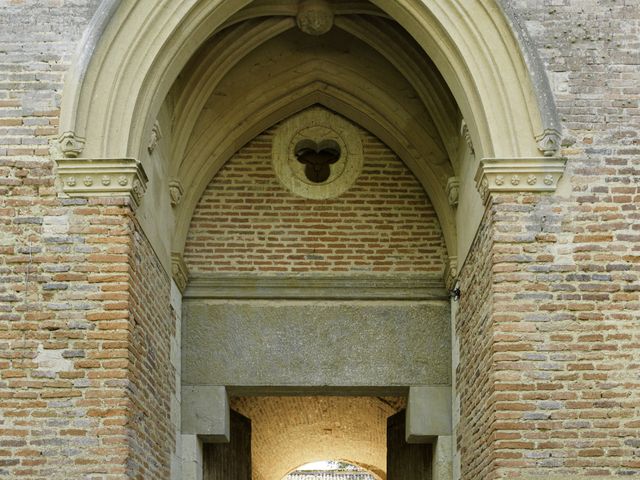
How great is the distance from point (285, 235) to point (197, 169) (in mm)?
954

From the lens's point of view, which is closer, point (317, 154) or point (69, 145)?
point (69, 145)

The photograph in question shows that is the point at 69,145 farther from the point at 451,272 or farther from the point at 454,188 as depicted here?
the point at 451,272

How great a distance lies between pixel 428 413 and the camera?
9.80 metres

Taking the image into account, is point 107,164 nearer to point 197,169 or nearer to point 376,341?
point 197,169

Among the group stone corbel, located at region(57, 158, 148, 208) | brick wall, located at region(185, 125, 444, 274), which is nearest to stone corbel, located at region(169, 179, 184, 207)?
brick wall, located at region(185, 125, 444, 274)

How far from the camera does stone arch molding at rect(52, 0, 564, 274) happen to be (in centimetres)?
781

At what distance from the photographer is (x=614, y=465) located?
7297 mm

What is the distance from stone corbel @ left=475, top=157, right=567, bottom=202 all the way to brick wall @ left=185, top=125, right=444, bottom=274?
7.95 feet

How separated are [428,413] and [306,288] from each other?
147 centimetres

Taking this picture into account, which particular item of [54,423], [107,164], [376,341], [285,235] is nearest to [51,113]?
[107,164]

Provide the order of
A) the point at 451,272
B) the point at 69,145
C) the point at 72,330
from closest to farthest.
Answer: the point at 72,330 < the point at 69,145 < the point at 451,272

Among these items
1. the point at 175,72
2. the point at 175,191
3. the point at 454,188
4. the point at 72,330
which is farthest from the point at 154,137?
the point at 454,188

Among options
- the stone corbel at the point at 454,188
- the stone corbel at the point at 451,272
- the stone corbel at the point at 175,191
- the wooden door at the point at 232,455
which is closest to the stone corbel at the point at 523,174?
the stone corbel at the point at 454,188

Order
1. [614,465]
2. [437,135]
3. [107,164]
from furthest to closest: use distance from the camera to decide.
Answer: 1. [437,135]
2. [107,164]
3. [614,465]
